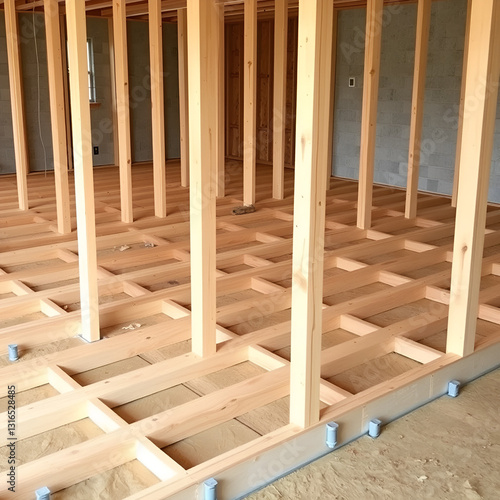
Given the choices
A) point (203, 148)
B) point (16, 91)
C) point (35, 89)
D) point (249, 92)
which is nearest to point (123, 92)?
point (16, 91)

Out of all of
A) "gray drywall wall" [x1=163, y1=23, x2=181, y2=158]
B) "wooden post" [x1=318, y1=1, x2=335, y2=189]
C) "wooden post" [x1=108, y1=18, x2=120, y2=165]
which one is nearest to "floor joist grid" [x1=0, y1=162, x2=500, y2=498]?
"wooden post" [x1=318, y1=1, x2=335, y2=189]

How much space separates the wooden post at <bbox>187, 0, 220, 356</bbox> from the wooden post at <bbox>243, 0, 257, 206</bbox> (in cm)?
333

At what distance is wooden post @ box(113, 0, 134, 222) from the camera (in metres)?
4.95

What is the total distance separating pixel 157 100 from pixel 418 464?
4027mm

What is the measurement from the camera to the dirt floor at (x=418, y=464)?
2115mm

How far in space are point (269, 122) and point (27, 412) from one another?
287 inches

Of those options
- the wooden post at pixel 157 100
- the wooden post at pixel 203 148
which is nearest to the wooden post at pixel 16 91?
the wooden post at pixel 157 100

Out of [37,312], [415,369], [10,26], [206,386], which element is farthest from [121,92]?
[415,369]

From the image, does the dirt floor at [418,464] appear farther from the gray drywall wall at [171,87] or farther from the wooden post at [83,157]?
the gray drywall wall at [171,87]

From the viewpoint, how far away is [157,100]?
5.42m

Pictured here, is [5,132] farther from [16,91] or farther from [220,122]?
[220,122]

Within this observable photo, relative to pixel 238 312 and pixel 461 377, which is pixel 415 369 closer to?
pixel 461 377

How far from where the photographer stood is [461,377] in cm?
289

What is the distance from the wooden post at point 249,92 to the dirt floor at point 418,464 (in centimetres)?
374
